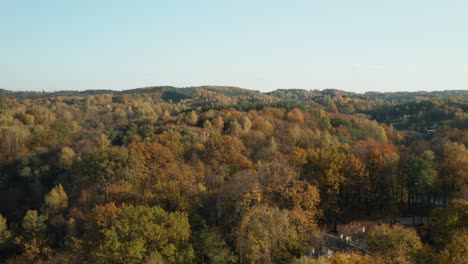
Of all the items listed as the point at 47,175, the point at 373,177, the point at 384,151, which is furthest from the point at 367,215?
the point at 47,175

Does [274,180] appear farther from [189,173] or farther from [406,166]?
[406,166]

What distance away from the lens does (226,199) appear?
112ft

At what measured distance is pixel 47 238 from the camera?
42.9 metres

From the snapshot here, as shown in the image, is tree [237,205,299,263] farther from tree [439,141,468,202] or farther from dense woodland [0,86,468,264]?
tree [439,141,468,202]

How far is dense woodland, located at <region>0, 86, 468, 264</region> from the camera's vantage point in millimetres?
28000

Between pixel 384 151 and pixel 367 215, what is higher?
pixel 384 151

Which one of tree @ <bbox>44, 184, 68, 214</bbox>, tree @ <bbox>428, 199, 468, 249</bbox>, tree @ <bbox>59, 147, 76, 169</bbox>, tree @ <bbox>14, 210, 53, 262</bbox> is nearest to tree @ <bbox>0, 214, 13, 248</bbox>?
tree @ <bbox>14, 210, 53, 262</bbox>

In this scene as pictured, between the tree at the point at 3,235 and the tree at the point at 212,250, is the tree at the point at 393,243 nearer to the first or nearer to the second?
the tree at the point at 212,250

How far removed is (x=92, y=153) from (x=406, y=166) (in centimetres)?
3533

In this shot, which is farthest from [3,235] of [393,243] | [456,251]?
[456,251]

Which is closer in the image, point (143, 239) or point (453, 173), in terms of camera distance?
point (143, 239)

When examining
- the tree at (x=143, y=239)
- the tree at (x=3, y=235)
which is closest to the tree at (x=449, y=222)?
the tree at (x=143, y=239)

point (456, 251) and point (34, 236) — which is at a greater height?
point (456, 251)

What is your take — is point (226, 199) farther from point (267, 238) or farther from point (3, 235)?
point (3, 235)
